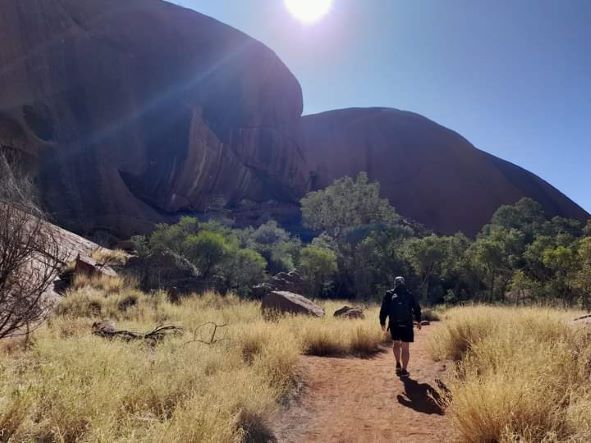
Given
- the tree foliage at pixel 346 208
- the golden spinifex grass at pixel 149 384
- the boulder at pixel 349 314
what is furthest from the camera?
the tree foliage at pixel 346 208

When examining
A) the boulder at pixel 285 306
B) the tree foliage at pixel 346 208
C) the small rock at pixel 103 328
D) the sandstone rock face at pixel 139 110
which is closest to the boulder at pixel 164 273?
the boulder at pixel 285 306

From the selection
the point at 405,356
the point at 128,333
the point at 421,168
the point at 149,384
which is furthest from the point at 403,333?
the point at 421,168

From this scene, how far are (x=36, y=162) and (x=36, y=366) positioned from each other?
112ft

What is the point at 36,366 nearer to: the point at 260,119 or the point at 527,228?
the point at 527,228

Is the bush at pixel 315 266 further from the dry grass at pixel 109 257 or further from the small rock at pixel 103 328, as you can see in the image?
the small rock at pixel 103 328

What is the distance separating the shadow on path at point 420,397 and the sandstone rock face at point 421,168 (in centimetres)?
6999

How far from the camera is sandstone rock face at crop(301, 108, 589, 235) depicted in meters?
80.0

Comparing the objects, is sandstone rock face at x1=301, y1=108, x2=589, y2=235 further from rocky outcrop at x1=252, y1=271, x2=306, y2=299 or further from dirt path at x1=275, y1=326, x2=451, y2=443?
dirt path at x1=275, y1=326, x2=451, y2=443

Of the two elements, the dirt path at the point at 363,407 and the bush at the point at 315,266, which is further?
the bush at the point at 315,266

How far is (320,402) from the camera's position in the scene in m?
6.14

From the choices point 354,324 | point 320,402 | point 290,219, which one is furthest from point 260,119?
point 320,402

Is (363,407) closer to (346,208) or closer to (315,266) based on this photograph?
(315,266)

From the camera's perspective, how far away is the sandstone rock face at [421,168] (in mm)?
80000

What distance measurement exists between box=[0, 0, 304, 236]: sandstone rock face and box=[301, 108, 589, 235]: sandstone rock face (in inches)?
583
